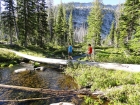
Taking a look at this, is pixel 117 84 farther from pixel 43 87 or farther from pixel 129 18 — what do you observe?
pixel 129 18

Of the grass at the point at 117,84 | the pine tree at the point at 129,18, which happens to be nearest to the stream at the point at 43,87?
the grass at the point at 117,84

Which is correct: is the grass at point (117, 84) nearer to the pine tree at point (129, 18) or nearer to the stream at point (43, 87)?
the stream at point (43, 87)

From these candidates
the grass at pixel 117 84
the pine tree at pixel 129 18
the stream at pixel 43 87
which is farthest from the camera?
the pine tree at pixel 129 18

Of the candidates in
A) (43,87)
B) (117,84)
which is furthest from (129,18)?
(43,87)

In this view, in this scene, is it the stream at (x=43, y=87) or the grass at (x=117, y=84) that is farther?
the stream at (x=43, y=87)

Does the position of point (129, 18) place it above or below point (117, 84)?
above

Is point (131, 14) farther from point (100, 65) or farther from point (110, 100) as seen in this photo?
point (110, 100)

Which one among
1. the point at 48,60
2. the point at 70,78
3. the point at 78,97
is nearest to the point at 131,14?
the point at 48,60

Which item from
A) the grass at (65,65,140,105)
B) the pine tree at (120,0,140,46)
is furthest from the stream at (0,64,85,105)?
the pine tree at (120,0,140,46)

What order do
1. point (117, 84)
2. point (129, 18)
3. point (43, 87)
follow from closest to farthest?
point (117, 84)
point (43, 87)
point (129, 18)

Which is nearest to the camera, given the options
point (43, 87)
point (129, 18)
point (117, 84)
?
point (117, 84)

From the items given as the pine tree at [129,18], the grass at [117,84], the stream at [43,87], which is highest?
the pine tree at [129,18]

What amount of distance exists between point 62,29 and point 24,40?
24432 mm

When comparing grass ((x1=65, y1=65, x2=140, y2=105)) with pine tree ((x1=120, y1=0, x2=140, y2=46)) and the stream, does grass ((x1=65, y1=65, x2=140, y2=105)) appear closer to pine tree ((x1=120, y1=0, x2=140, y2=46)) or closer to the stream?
the stream
